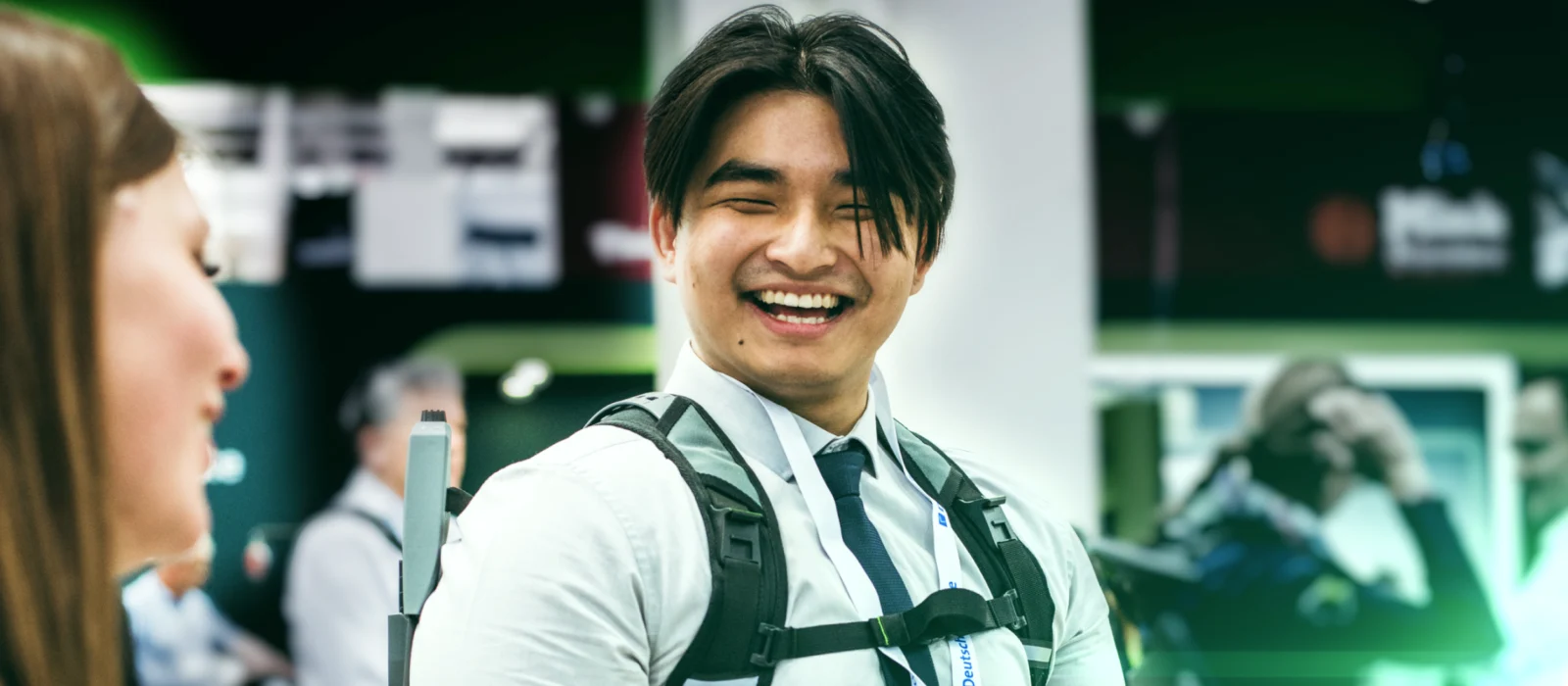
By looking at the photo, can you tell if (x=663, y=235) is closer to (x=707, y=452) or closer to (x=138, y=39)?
(x=707, y=452)

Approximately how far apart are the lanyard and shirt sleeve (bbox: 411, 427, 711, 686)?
0.14 m

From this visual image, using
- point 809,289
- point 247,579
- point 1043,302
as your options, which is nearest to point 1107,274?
point 1043,302

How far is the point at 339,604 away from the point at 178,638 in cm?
46

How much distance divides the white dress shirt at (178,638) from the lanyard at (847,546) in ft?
8.24

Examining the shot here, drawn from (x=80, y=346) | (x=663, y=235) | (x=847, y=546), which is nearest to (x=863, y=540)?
(x=847, y=546)

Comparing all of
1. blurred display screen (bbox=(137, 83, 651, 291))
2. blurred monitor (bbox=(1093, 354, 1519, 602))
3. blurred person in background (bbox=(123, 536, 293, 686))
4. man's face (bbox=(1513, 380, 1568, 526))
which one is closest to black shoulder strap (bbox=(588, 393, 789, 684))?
blurred person in background (bbox=(123, 536, 293, 686))

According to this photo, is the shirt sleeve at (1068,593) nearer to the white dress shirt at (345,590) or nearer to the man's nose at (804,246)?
the man's nose at (804,246)

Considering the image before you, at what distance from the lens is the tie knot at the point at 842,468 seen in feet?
4.35

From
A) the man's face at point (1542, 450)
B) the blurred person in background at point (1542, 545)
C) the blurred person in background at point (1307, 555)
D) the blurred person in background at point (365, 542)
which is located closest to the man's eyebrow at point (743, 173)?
the blurred person in background at point (365, 542)

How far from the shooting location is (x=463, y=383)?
4.07 metres

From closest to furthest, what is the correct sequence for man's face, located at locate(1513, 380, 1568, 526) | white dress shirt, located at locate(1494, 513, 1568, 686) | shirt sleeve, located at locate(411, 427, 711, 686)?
shirt sleeve, located at locate(411, 427, 711, 686)
white dress shirt, located at locate(1494, 513, 1568, 686)
man's face, located at locate(1513, 380, 1568, 526)

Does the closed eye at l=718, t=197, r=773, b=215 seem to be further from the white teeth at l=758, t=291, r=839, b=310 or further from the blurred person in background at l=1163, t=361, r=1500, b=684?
the blurred person in background at l=1163, t=361, r=1500, b=684

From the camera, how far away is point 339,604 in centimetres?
351

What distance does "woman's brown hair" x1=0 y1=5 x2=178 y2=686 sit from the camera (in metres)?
0.63
